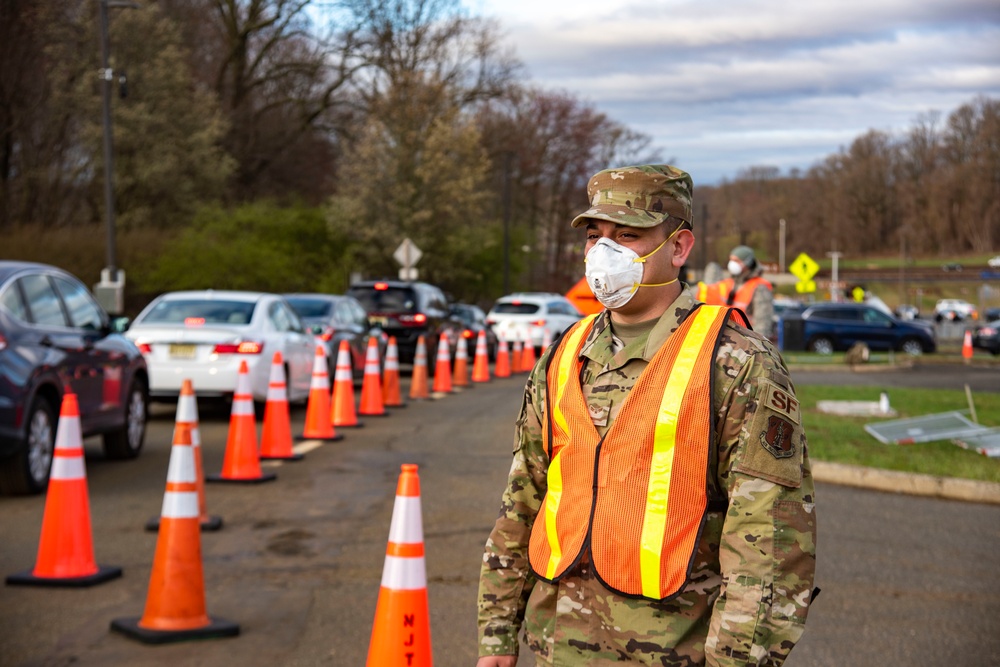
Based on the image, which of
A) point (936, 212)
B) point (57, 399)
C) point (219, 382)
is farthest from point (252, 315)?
point (936, 212)

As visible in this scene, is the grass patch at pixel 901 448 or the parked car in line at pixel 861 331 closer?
the grass patch at pixel 901 448

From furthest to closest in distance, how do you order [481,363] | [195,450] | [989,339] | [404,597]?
[989,339] → [481,363] → [195,450] → [404,597]

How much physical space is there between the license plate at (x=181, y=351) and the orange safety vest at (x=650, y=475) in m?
13.1

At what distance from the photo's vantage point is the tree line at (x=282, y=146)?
37.9m

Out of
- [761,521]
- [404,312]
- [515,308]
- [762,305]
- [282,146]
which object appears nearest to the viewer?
[761,521]

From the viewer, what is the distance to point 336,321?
20984mm

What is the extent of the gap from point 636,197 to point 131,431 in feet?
33.7

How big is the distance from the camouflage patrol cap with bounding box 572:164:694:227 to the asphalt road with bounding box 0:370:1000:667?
3.33m

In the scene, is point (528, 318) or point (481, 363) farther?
point (528, 318)

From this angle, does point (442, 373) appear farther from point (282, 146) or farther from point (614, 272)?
point (282, 146)

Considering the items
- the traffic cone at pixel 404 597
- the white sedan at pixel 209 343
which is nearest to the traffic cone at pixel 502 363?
the white sedan at pixel 209 343

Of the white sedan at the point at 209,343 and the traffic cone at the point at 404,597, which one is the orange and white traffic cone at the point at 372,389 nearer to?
the white sedan at the point at 209,343

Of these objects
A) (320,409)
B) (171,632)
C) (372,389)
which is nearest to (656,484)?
(171,632)

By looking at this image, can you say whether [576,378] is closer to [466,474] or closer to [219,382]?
[466,474]
